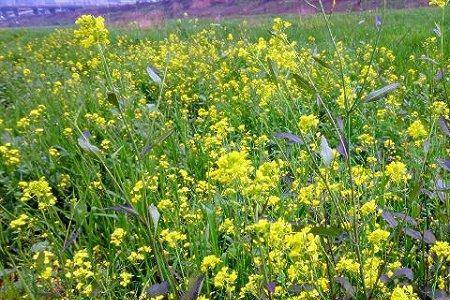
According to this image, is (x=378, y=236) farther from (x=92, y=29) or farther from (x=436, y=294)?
(x=92, y=29)

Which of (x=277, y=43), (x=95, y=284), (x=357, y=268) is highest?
(x=277, y=43)

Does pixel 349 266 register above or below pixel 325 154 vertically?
below

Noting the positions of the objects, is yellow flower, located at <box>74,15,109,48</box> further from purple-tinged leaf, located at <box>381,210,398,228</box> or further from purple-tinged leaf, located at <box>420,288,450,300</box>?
purple-tinged leaf, located at <box>420,288,450,300</box>

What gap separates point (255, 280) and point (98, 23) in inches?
30.9

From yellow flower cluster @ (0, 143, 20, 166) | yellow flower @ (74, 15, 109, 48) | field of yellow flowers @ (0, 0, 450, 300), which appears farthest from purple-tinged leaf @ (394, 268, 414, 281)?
yellow flower cluster @ (0, 143, 20, 166)

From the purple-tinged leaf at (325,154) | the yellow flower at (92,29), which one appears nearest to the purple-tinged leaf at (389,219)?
the purple-tinged leaf at (325,154)

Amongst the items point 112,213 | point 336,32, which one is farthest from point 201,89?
point 336,32

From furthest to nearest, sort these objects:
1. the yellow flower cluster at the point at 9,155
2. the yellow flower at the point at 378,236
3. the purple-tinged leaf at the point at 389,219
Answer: the yellow flower cluster at the point at 9,155, the purple-tinged leaf at the point at 389,219, the yellow flower at the point at 378,236

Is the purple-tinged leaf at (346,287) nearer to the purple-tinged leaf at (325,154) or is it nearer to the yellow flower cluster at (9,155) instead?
the purple-tinged leaf at (325,154)

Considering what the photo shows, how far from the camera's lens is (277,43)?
164 centimetres

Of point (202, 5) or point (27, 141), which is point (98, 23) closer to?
point (27, 141)

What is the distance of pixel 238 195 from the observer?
2059 millimetres

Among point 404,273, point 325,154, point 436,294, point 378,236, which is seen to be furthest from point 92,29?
point 436,294

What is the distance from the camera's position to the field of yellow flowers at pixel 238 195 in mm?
1209
